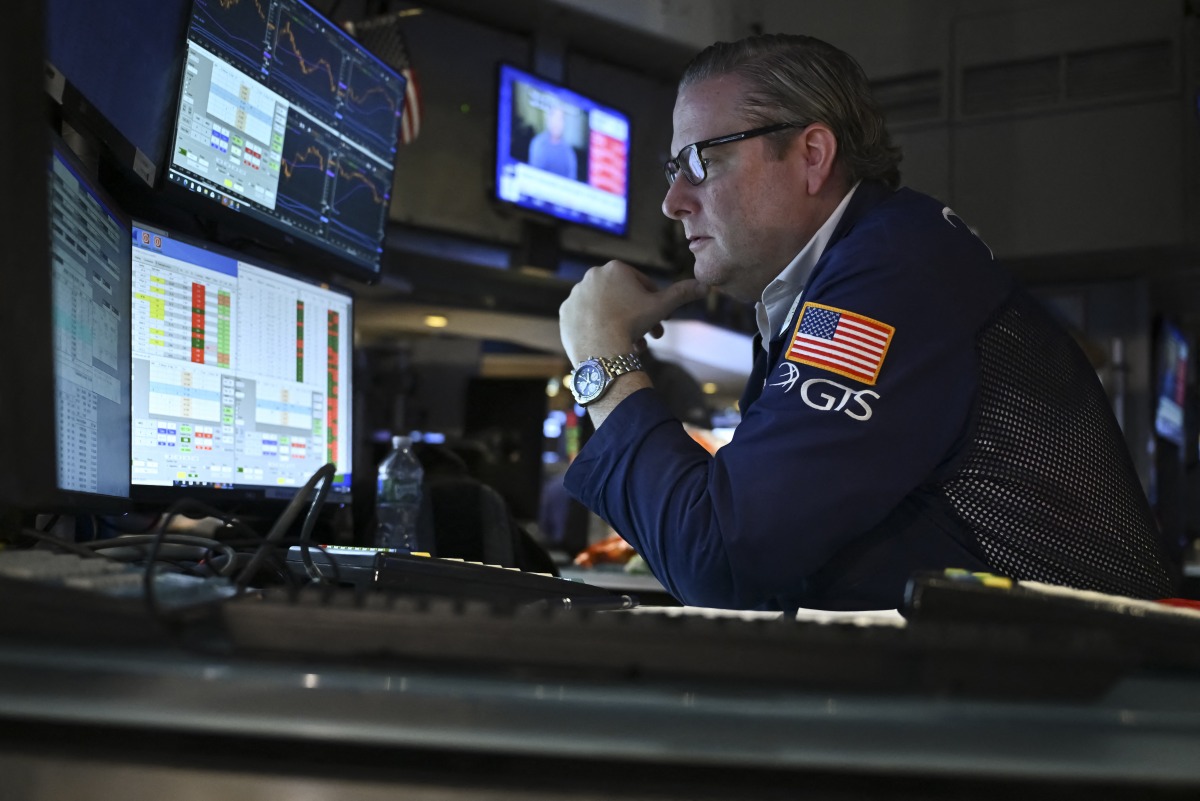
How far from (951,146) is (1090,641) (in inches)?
218

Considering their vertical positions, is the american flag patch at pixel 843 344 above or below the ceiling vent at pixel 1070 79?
below

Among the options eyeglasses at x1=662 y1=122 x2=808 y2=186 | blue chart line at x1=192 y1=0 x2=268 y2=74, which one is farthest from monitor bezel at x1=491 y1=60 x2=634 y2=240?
eyeglasses at x1=662 y1=122 x2=808 y2=186

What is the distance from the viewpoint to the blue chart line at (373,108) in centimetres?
178

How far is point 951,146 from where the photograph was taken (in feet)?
18.3

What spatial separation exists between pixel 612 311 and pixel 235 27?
0.62 metres

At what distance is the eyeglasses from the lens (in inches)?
53.9

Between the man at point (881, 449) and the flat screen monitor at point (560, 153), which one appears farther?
the flat screen monitor at point (560, 153)

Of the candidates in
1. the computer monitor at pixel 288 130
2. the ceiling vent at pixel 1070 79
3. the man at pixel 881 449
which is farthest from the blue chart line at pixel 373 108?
the ceiling vent at pixel 1070 79

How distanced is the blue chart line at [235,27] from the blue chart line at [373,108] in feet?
0.86

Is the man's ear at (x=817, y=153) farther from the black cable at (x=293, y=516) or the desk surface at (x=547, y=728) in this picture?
the desk surface at (x=547, y=728)

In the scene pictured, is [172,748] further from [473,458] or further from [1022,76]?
[1022,76]

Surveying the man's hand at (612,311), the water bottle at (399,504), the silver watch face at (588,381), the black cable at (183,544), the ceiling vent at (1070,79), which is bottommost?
the water bottle at (399,504)

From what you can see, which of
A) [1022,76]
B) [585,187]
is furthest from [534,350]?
[1022,76]

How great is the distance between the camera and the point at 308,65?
1642 mm
